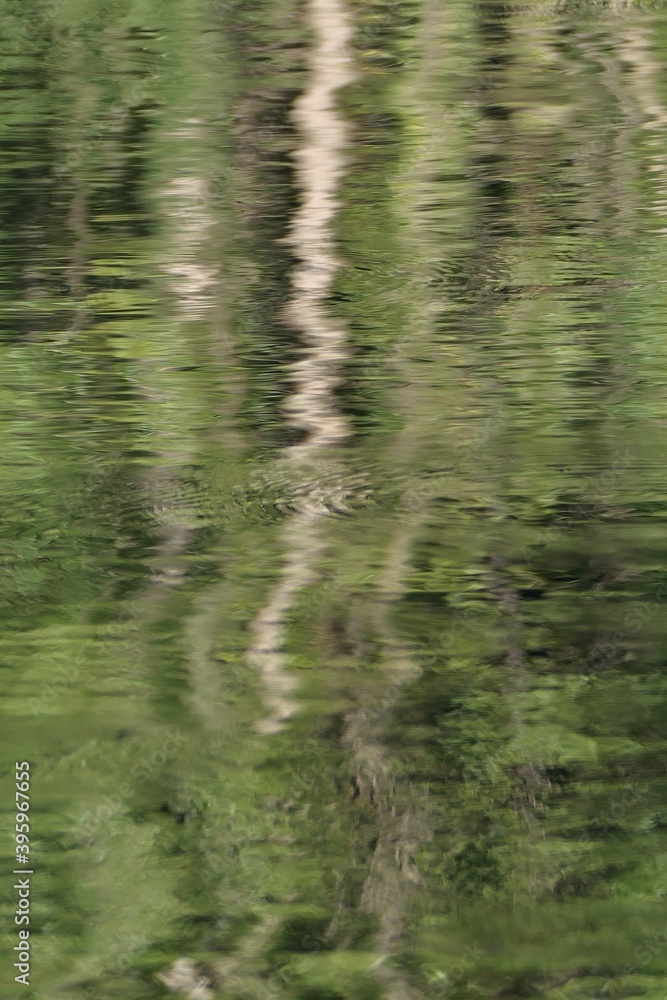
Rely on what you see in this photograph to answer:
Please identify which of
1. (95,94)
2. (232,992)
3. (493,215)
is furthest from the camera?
(95,94)

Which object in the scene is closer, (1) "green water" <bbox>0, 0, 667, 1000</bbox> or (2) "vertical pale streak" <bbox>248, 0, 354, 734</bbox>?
(1) "green water" <bbox>0, 0, 667, 1000</bbox>

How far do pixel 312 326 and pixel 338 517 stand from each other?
313 millimetres

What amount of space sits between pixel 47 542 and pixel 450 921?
0.49 m

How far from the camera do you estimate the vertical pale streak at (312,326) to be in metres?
0.96

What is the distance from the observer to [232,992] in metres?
0.77

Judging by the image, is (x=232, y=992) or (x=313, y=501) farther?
(x=313, y=501)

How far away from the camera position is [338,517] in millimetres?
1066

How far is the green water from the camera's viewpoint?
0.80 m

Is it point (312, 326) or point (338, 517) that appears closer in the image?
point (338, 517)

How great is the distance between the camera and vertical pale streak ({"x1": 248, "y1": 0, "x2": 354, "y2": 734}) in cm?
96

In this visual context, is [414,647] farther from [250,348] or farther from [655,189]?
[655,189]

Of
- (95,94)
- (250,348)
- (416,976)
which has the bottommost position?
(416,976)

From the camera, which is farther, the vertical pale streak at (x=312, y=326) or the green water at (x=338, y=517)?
the vertical pale streak at (x=312, y=326)

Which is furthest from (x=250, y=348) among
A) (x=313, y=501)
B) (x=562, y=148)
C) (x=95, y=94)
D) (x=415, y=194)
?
(x=95, y=94)
